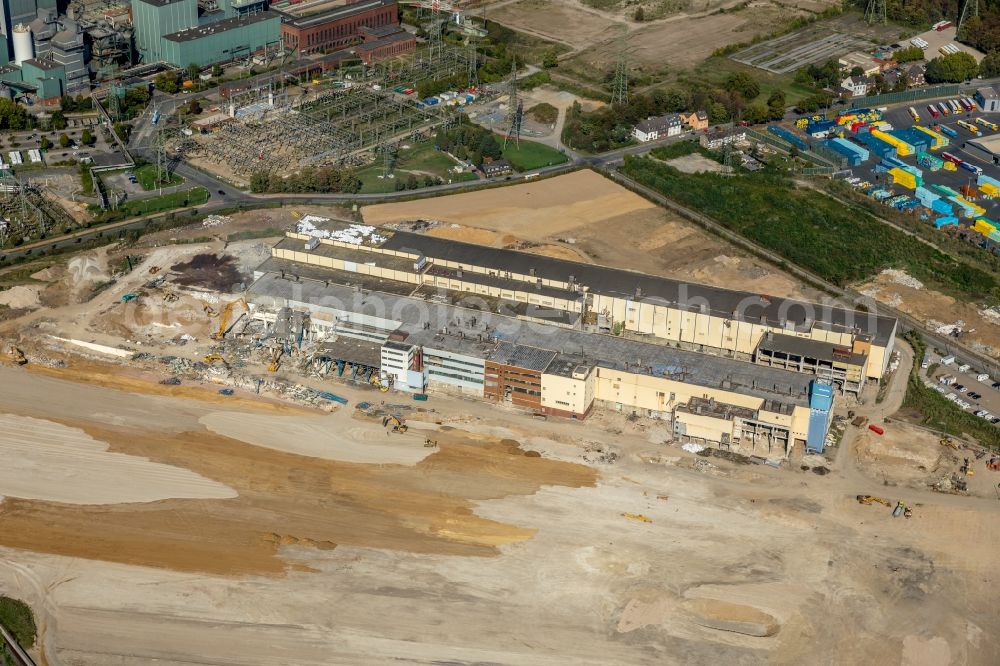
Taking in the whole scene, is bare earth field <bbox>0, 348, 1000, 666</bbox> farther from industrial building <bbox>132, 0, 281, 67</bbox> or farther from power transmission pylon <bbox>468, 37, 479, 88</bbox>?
industrial building <bbox>132, 0, 281, 67</bbox>

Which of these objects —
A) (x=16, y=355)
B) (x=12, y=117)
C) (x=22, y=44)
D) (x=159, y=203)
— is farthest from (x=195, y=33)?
(x=16, y=355)

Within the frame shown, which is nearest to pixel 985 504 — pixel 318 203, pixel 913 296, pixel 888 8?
pixel 913 296

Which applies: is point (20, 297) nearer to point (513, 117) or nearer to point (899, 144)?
point (513, 117)

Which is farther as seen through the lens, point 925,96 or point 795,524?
point 925,96

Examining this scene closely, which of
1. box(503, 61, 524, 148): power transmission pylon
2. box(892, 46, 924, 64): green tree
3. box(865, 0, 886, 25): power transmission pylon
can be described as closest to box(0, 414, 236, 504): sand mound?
box(503, 61, 524, 148): power transmission pylon

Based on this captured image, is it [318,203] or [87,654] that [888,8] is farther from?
Answer: [87,654]

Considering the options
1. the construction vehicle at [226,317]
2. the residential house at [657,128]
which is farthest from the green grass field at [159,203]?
the residential house at [657,128]
